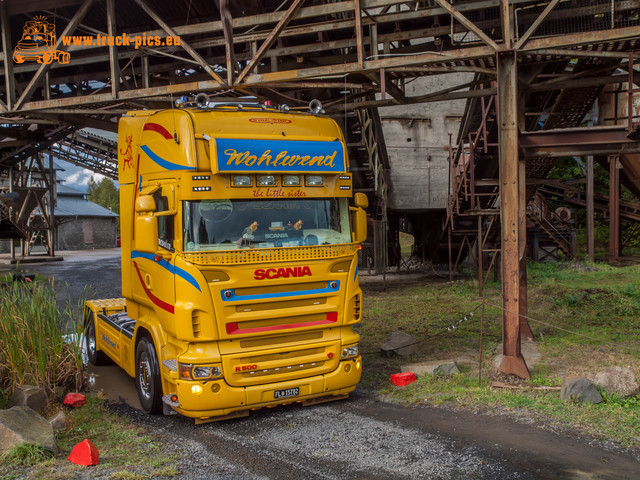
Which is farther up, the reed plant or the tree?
the tree

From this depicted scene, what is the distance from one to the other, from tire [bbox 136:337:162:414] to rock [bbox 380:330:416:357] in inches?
167

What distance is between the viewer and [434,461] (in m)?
5.73

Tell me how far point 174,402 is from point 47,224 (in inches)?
1272

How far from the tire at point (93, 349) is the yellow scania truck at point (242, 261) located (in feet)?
8.51

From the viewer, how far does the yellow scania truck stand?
6629 mm

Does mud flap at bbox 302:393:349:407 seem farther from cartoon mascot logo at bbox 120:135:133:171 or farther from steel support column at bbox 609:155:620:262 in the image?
steel support column at bbox 609:155:620:262

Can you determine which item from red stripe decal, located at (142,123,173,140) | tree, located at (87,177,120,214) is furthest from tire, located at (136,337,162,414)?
tree, located at (87,177,120,214)

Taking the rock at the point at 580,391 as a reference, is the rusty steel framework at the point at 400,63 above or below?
above

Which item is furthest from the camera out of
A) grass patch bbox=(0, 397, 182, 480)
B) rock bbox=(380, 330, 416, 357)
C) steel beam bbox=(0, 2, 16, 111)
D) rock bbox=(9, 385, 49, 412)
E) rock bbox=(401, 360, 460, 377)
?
steel beam bbox=(0, 2, 16, 111)

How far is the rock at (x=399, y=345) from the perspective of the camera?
401 inches

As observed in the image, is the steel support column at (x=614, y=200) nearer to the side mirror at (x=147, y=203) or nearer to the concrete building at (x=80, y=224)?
the side mirror at (x=147, y=203)

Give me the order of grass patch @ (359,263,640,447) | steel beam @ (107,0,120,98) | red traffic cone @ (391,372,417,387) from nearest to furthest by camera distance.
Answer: grass patch @ (359,263,640,447), red traffic cone @ (391,372,417,387), steel beam @ (107,0,120,98)

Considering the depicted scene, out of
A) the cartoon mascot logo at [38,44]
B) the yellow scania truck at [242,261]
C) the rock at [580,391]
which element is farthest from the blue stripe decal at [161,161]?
the cartoon mascot logo at [38,44]

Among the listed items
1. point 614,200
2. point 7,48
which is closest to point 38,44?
point 7,48
